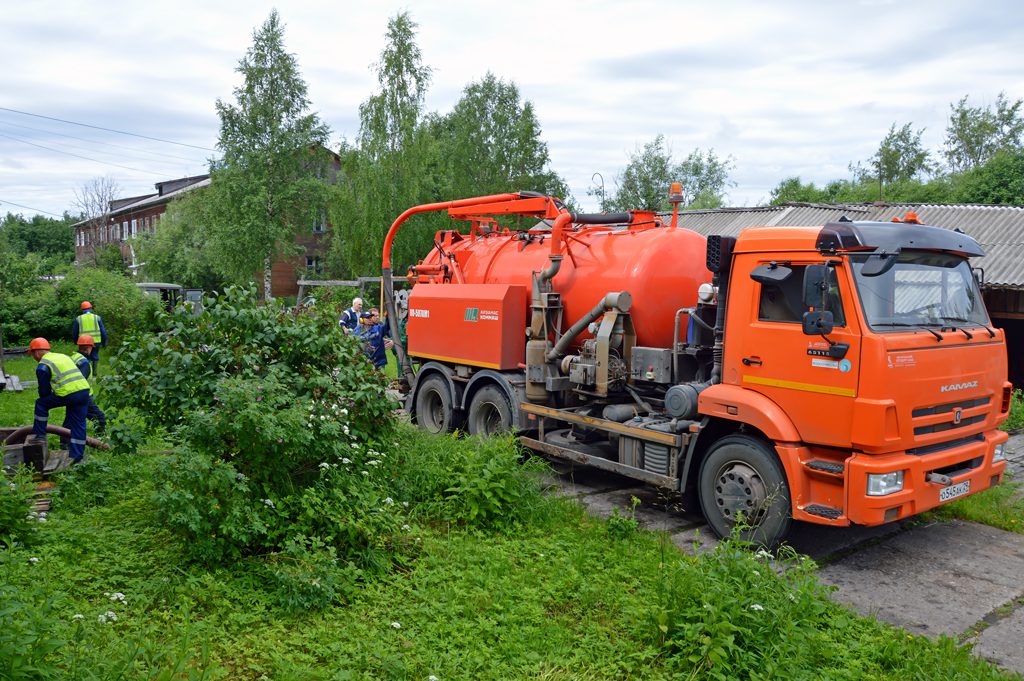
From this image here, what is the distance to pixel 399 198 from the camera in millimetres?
29094

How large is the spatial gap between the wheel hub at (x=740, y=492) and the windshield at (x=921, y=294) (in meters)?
1.55

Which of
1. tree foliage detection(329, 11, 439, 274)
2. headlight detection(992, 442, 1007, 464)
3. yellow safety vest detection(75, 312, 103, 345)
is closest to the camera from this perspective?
headlight detection(992, 442, 1007, 464)

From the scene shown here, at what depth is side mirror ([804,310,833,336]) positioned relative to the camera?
16.9 ft

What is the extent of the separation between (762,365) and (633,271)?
2001 mm

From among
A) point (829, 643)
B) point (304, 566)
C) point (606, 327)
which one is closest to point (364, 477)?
point (304, 566)

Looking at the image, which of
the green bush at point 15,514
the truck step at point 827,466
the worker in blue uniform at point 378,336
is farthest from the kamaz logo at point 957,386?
the worker in blue uniform at point 378,336

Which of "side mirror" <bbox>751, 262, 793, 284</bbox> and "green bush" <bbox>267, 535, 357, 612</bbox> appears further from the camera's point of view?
"side mirror" <bbox>751, 262, 793, 284</bbox>

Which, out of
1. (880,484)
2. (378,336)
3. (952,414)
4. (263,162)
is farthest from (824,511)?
(263,162)

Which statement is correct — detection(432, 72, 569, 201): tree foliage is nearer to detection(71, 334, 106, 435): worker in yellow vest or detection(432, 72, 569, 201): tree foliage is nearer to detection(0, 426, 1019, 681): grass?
detection(71, 334, 106, 435): worker in yellow vest

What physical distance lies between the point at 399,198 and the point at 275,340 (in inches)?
943

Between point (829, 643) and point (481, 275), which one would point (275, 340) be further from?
point (829, 643)

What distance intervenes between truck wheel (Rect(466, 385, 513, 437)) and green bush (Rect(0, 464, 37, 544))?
15.2ft

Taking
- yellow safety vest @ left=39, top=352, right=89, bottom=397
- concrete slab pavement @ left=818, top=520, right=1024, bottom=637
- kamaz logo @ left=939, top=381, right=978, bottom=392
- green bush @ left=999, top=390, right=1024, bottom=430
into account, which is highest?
kamaz logo @ left=939, top=381, right=978, bottom=392


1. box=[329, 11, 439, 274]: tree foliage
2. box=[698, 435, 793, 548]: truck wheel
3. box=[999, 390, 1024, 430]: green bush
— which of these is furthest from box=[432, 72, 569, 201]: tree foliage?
Result: box=[698, 435, 793, 548]: truck wheel
